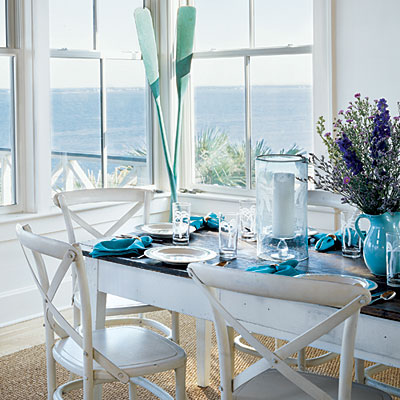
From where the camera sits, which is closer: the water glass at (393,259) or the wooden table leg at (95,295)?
the water glass at (393,259)

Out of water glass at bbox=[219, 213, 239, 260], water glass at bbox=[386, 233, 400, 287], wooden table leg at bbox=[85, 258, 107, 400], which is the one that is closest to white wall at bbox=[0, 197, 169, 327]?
wooden table leg at bbox=[85, 258, 107, 400]

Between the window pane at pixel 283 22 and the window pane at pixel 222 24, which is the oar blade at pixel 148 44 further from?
the window pane at pixel 283 22

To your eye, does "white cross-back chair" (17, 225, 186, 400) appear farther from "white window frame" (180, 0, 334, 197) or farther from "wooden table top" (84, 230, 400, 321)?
"white window frame" (180, 0, 334, 197)

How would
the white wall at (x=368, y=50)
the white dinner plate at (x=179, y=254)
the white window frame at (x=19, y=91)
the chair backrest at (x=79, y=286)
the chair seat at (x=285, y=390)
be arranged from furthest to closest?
the white window frame at (x=19, y=91)
the white wall at (x=368, y=50)
the white dinner plate at (x=179, y=254)
the chair backrest at (x=79, y=286)
the chair seat at (x=285, y=390)

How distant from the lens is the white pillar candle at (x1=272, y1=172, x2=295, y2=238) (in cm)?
233

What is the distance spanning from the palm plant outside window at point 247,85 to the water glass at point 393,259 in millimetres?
2233

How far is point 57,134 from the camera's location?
164 inches

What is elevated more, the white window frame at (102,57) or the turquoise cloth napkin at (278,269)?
the white window frame at (102,57)

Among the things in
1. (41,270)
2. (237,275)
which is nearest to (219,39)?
(41,270)

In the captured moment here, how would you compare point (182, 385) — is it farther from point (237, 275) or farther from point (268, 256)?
point (237, 275)

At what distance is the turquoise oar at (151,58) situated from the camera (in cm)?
427

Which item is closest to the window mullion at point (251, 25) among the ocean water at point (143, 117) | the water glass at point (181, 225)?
the ocean water at point (143, 117)

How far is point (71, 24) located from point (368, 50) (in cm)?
192

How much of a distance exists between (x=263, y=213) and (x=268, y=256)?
0.17m
